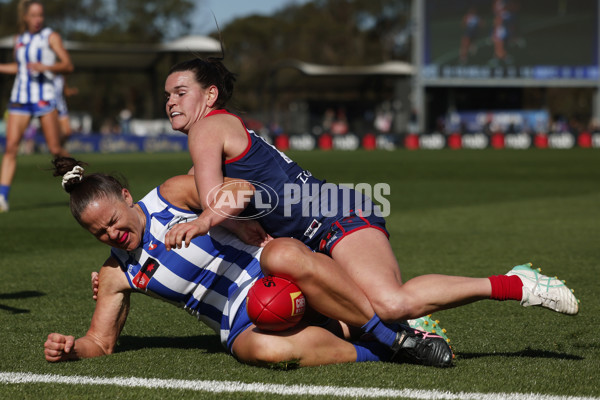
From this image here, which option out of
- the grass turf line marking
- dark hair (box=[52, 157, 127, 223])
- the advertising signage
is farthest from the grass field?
the advertising signage

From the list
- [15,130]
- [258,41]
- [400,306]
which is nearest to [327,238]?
[400,306]

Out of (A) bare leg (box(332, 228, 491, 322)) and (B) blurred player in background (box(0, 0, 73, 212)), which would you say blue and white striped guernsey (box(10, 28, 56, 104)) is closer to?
(B) blurred player in background (box(0, 0, 73, 212))

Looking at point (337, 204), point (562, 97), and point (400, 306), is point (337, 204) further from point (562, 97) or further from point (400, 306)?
point (562, 97)

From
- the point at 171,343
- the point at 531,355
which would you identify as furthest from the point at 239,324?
the point at 531,355

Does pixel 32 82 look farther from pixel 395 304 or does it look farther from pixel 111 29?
pixel 111 29

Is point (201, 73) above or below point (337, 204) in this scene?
above

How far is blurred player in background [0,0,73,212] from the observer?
37.0 ft

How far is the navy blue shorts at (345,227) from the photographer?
4.46m

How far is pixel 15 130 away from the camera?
446 inches

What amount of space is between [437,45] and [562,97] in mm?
37693

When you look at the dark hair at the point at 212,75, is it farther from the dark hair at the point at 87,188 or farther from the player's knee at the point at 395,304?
the player's knee at the point at 395,304

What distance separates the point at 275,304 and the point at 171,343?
0.97 metres

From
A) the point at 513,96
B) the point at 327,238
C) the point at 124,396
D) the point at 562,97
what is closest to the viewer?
the point at 124,396

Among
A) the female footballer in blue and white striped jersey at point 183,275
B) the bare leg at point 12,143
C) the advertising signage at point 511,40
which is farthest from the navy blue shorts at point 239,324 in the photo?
the advertising signage at point 511,40
